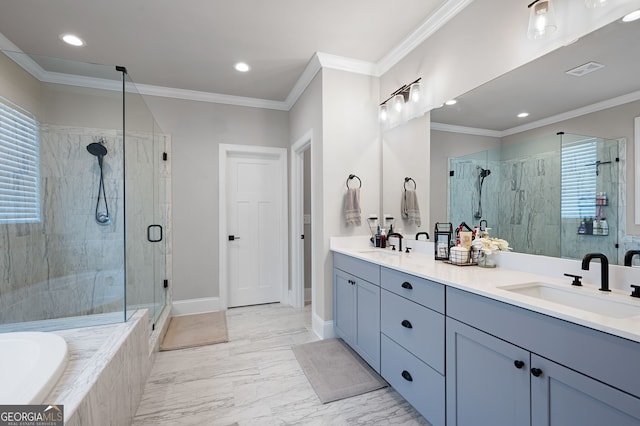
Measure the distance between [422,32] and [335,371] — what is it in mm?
2791

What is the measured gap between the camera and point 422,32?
2.29 metres

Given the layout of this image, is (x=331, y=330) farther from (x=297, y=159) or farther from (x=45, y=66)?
(x=45, y=66)

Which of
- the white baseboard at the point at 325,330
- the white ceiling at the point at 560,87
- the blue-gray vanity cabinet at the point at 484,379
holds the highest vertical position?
the white ceiling at the point at 560,87

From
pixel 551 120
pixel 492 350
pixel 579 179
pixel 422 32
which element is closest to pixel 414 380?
pixel 492 350

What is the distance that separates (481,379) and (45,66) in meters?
3.38

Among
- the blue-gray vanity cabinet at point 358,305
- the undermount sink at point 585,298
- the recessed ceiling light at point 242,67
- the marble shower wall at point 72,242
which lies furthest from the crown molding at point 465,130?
the marble shower wall at point 72,242

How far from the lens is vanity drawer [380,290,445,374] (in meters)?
1.45

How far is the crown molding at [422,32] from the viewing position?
2.01m

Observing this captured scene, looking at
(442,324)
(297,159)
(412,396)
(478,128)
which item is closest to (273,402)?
(412,396)

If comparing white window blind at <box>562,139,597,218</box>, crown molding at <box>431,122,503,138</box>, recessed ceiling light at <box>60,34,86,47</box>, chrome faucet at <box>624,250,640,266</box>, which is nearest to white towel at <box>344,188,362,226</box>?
crown molding at <box>431,122,503,138</box>

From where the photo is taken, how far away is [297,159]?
3.60m

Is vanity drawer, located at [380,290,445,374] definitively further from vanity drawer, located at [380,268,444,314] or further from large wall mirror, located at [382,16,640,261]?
large wall mirror, located at [382,16,640,261]

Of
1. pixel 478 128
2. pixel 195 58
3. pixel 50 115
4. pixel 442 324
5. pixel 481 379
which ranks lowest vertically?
pixel 481 379

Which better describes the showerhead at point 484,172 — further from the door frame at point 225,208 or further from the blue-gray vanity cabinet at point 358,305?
the door frame at point 225,208
